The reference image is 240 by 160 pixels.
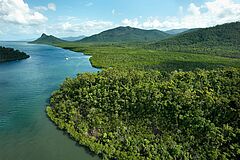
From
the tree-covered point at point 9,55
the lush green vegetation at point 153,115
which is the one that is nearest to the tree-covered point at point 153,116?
the lush green vegetation at point 153,115

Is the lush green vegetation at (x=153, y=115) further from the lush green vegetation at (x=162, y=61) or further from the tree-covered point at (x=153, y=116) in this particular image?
the lush green vegetation at (x=162, y=61)

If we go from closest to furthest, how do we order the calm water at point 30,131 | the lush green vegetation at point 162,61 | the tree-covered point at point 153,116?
the tree-covered point at point 153,116 < the calm water at point 30,131 < the lush green vegetation at point 162,61

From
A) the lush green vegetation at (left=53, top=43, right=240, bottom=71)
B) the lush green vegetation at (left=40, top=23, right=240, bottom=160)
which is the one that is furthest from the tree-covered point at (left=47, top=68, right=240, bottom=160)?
the lush green vegetation at (left=53, top=43, right=240, bottom=71)

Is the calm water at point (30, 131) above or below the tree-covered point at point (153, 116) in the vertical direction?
below

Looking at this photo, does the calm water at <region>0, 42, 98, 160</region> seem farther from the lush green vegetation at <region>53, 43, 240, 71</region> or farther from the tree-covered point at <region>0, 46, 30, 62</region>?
the tree-covered point at <region>0, 46, 30, 62</region>

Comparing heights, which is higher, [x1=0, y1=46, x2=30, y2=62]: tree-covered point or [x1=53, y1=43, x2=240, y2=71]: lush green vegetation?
[x1=0, y1=46, x2=30, y2=62]: tree-covered point

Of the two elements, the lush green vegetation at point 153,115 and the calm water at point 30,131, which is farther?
the calm water at point 30,131

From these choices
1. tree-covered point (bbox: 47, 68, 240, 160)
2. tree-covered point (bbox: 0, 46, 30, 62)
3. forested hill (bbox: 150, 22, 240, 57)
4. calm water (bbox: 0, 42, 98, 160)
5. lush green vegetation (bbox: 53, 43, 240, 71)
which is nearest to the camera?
tree-covered point (bbox: 47, 68, 240, 160)

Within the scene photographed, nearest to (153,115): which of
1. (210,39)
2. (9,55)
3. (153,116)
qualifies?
(153,116)

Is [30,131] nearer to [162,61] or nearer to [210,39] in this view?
[162,61]
